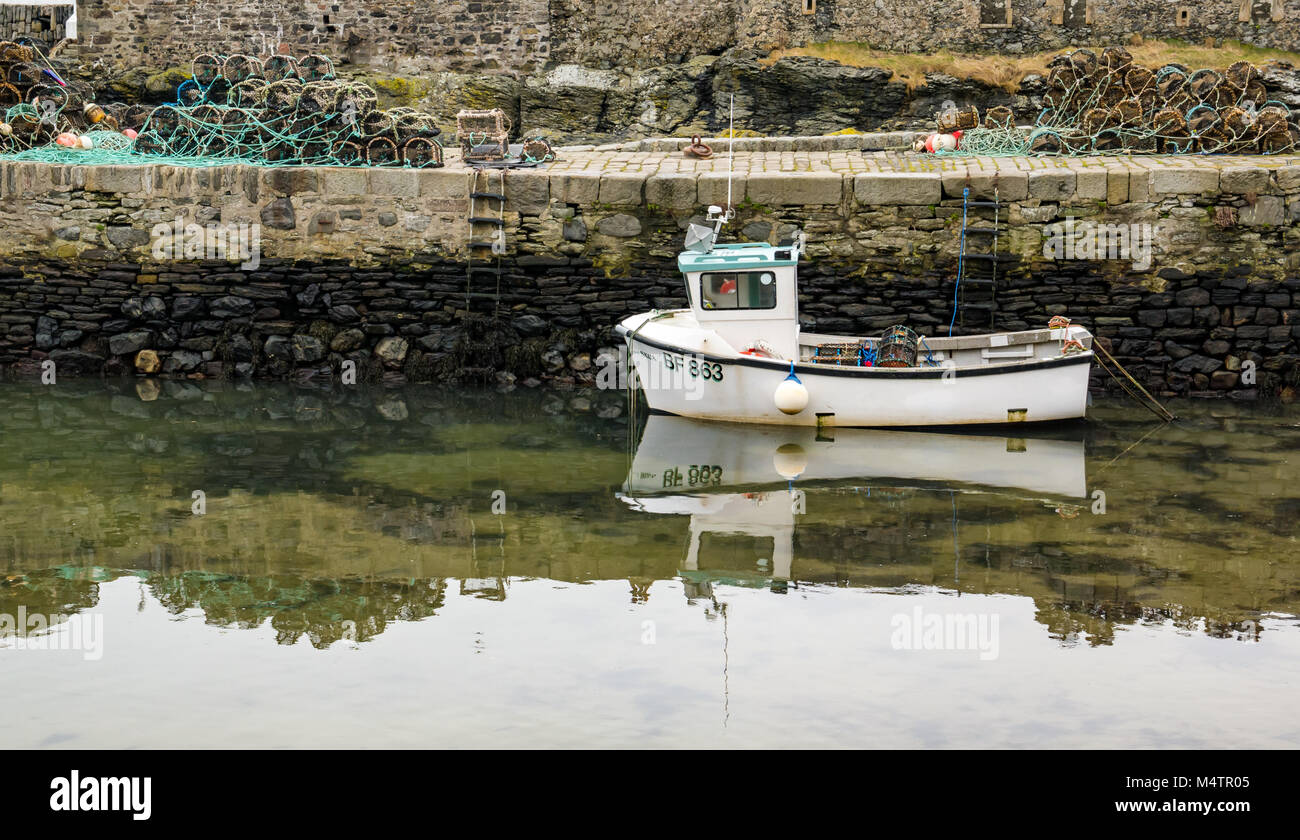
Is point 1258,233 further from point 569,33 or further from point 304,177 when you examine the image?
point 569,33

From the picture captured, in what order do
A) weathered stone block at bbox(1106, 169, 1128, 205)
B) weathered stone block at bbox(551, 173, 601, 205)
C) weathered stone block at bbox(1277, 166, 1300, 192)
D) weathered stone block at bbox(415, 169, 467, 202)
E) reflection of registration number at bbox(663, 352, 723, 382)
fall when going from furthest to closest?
1. weathered stone block at bbox(415, 169, 467, 202)
2. weathered stone block at bbox(551, 173, 601, 205)
3. weathered stone block at bbox(1106, 169, 1128, 205)
4. weathered stone block at bbox(1277, 166, 1300, 192)
5. reflection of registration number at bbox(663, 352, 723, 382)

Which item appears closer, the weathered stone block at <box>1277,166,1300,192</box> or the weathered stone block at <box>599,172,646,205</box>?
the weathered stone block at <box>1277,166,1300,192</box>

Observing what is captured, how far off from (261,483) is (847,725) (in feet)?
15.1

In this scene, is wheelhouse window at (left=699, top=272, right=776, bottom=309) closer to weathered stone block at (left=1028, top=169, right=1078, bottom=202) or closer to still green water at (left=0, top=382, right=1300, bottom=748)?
still green water at (left=0, top=382, right=1300, bottom=748)

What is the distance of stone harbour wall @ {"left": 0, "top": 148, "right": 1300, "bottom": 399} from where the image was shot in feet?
38.0

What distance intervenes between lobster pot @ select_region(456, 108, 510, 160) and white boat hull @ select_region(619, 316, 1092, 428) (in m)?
2.99

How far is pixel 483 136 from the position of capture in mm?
13031

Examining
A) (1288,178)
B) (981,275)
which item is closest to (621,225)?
(981,275)

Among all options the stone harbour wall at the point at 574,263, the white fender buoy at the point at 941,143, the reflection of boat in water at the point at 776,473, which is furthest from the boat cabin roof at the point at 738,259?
the white fender buoy at the point at 941,143

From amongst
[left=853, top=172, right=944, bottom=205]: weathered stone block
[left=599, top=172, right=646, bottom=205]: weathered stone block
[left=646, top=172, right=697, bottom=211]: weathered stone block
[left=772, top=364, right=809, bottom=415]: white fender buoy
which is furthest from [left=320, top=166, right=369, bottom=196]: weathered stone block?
[left=772, top=364, right=809, bottom=415]: white fender buoy

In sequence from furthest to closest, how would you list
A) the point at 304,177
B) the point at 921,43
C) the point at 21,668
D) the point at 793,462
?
the point at 921,43 < the point at 304,177 < the point at 793,462 < the point at 21,668

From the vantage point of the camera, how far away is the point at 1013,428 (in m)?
10.4

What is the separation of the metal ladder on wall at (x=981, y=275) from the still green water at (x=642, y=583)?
5.19ft

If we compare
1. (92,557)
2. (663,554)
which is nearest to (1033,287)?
(663,554)
